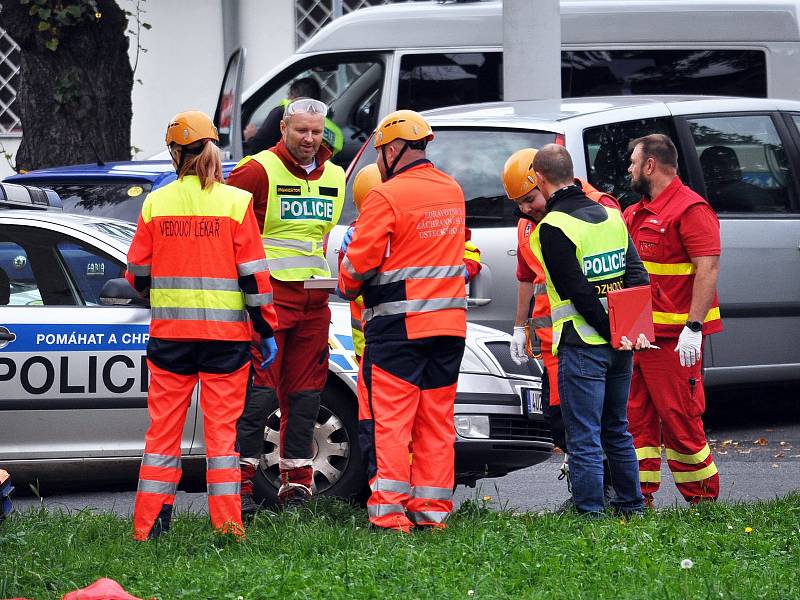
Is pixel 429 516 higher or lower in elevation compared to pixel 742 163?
lower

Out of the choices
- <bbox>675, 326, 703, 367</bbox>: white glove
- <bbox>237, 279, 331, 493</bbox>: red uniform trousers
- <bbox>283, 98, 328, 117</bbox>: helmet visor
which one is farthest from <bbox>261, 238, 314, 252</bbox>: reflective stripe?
<bbox>675, 326, 703, 367</bbox>: white glove

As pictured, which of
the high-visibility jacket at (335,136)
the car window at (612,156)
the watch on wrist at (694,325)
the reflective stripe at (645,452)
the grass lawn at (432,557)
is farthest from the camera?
the high-visibility jacket at (335,136)

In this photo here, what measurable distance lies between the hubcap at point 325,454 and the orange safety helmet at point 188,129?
63.2 inches

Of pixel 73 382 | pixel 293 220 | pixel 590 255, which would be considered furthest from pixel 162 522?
pixel 590 255

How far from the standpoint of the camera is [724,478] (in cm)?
768

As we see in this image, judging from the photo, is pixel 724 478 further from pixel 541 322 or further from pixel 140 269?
pixel 140 269

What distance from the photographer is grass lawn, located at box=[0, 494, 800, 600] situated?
461cm

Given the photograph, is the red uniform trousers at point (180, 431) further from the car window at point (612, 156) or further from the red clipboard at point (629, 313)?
the car window at point (612, 156)

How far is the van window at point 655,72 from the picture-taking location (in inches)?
452

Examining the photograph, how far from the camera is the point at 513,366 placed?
6906 millimetres

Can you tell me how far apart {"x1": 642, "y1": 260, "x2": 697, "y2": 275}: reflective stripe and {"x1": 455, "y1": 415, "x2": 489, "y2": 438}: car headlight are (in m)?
1.07

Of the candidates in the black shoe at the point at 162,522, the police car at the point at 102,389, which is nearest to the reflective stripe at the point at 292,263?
the police car at the point at 102,389

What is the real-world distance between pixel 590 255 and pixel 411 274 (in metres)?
0.75

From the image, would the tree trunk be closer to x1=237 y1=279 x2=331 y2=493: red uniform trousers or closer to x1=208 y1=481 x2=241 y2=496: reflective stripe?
x1=237 y1=279 x2=331 y2=493: red uniform trousers
